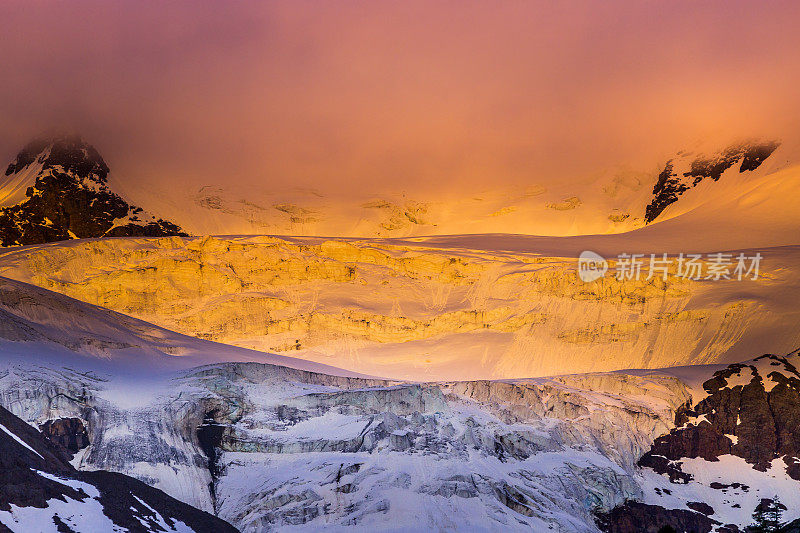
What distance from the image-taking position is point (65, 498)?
42438mm

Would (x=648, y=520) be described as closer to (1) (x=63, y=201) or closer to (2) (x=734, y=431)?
(2) (x=734, y=431)

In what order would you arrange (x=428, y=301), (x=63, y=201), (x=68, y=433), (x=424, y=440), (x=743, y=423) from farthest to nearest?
1. (x=63, y=201)
2. (x=428, y=301)
3. (x=743, y=423)
4. (x=424, y=440)
5. (x=68, y=433)

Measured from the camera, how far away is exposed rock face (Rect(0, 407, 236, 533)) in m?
39.9

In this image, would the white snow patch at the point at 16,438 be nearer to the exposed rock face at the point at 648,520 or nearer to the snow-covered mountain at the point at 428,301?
the exposed rock face at the point at 648,520

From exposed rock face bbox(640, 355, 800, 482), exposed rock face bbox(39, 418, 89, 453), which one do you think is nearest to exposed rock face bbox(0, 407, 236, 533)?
exposed rock face bbox(39, 418, 89, 453)

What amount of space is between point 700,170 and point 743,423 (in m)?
88.6

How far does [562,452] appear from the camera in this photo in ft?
252

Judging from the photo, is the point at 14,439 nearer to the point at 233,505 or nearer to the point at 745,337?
the point at 233,505

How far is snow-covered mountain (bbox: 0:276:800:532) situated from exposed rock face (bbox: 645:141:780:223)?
70.0 meters

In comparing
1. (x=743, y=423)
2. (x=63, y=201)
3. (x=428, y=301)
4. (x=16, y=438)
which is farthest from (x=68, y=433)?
(x=63, y=201)

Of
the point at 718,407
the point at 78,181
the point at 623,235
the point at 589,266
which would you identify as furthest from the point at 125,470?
the point at 78,181

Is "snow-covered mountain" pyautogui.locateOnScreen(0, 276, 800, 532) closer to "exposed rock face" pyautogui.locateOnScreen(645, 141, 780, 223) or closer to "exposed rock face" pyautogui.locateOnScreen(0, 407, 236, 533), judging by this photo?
"exposed rock face" pyautogui.locateOnScreen(0, 407, 236, 533)

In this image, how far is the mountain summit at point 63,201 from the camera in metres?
156

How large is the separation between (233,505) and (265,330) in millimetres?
49168
